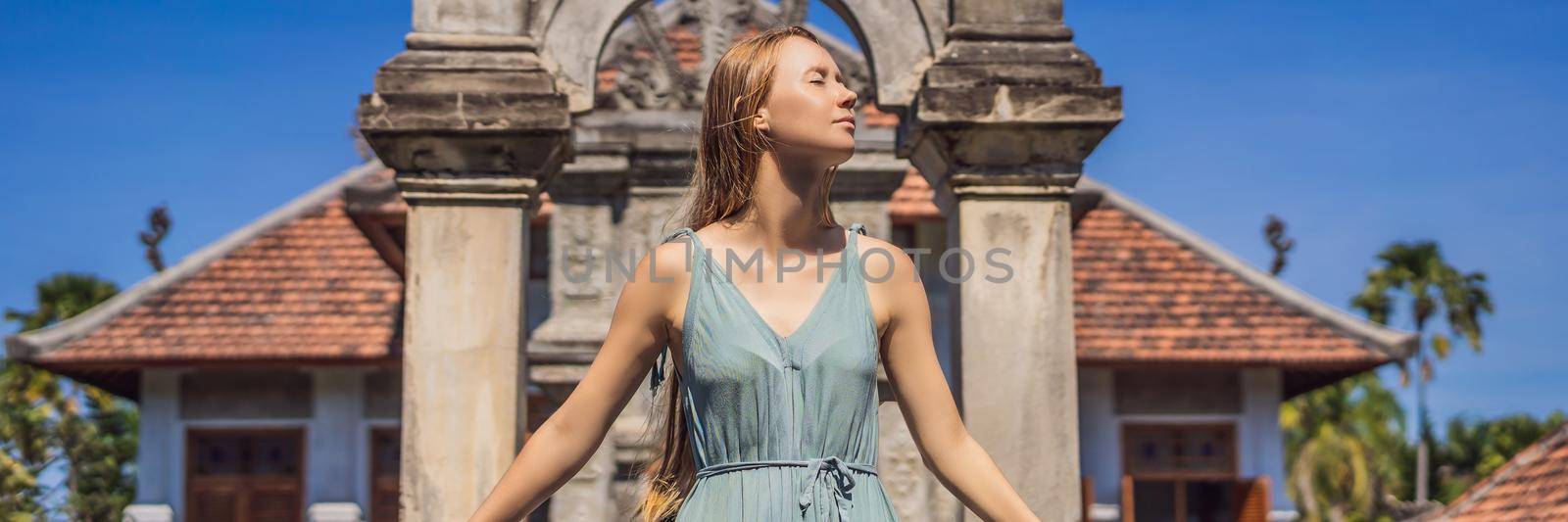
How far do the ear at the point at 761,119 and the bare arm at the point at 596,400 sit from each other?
27 cm

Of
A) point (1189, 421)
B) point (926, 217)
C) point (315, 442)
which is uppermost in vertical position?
point (926, 217)

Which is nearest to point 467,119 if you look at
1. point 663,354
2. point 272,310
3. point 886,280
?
point 663,354

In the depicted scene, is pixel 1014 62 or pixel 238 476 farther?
pixel 238 476

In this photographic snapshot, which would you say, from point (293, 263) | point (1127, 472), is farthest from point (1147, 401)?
point (293, 263)

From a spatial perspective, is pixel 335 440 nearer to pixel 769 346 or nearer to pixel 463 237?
pixel 463 237

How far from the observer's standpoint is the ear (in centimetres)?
309

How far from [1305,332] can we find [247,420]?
9.51m

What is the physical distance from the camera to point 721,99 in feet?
10.4

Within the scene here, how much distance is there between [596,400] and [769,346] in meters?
0.37

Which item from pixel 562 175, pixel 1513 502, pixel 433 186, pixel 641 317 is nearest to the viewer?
pixel 641 317

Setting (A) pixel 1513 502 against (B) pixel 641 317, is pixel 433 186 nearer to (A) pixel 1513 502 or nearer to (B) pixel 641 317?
(B) pixel 641 317

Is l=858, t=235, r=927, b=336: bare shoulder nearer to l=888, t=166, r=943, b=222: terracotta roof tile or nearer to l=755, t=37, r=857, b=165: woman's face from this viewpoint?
l=755, t=37, r=857, b=165: woman's face

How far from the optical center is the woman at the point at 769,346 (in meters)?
2.94

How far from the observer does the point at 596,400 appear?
310cm
